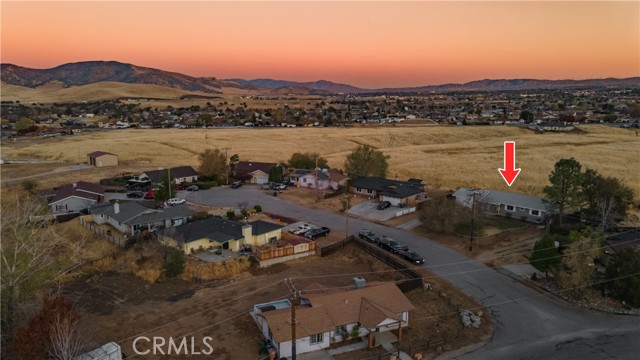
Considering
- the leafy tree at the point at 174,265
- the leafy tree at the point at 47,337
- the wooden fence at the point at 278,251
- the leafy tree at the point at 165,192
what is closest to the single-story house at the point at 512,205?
the wooden fence at the point at 278,251

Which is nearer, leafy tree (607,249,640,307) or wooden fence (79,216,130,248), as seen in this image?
leafy tree (607,249,640,307)

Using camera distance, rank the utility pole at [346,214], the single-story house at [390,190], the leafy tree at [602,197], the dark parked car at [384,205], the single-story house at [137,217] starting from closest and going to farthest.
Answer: the leafy tree at [602,197] < the single-story house at [137,217] < the utility pole at [346,214] < the dark parked car at [384,205] < the single-story house at [390,190]

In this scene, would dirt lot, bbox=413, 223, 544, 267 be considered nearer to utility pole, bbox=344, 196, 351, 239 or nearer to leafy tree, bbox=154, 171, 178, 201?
utility pole, bbox=344, 196, 351, 239

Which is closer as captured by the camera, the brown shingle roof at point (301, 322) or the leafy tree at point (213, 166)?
the brown shingle roof at point (301, 322)

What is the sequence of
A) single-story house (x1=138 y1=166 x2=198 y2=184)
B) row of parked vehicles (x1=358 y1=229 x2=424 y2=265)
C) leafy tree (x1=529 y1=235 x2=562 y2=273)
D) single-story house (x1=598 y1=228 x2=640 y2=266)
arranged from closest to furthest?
leafy tree (x1=529 y1=235 x2=562 y2=273) → single-story house (x1=598 y1=228 x2=640 y2=266) → row of parked vehicles (x1=358 y1=229 x2=424 y2=265) → single-story house (x1=138 y1=166 x2=198 y2=184)

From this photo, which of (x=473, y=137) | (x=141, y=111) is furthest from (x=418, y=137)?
(x=141, y=111)

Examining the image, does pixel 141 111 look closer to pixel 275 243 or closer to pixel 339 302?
pixel 275 243

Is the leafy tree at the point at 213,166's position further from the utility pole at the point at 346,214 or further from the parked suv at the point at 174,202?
the utility pole at the point at 346,214

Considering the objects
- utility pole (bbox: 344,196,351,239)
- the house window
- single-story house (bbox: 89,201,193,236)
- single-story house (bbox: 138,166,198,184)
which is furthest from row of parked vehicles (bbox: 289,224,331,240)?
single-story house (bbox: 138,166,198,184)
